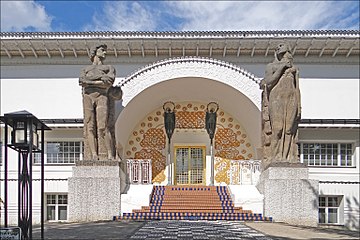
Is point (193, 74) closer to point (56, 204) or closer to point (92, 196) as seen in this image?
point (92, 196)

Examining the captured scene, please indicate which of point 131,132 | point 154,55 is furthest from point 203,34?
point 131,132

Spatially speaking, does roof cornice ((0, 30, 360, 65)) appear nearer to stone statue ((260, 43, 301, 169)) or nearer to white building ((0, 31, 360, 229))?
white building ((0, 31, 360, 229))

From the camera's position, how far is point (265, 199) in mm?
14008

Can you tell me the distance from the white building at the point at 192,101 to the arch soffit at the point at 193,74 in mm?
53

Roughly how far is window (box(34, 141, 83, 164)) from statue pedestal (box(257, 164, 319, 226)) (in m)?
8.76

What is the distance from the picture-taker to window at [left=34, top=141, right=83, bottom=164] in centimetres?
1973

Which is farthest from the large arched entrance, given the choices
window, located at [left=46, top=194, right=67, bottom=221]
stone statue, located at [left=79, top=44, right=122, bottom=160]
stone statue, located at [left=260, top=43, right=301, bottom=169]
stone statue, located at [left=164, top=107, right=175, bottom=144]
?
stone statue, located at [left=260, top=43, right=301, bottom=169]

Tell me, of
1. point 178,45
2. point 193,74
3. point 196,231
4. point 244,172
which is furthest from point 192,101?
A: point 196,231

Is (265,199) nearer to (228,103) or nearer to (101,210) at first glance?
(101,210)

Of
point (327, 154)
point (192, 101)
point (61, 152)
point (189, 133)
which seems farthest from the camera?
point (192, 101)

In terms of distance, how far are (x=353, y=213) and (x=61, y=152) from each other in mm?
11708

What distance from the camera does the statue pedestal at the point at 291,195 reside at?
537 inches

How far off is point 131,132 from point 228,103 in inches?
168

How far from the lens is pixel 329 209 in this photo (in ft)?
61.9
